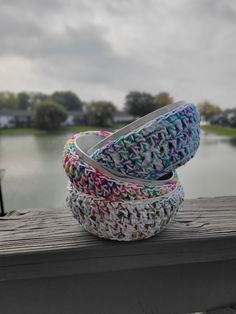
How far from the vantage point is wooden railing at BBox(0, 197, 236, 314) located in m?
0.42

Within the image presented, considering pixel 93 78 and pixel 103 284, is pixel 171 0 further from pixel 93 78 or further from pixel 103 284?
pixel 103 284

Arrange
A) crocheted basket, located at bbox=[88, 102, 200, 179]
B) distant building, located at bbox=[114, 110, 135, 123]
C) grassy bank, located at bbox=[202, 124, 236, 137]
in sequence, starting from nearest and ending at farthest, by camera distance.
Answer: crocheted basket, located at bbox=[88, 102, 200, 179], distant building, located at bbox=[114, 110, 135, 123], grassy bank, located at bbox=[202, 124, 236, 137]

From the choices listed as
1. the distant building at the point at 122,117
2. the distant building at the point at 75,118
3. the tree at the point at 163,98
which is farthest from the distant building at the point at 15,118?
the tree at the point at 163,98

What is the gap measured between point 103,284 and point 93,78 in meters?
0.64

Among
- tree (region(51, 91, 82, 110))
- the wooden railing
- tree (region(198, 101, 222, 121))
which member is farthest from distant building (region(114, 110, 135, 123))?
the wooden railing

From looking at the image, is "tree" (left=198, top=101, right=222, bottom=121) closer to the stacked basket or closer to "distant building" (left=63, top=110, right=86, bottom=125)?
"distant building" (left=63, top=110, right=86, bottom=125)

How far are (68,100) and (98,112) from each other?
0.35 ft

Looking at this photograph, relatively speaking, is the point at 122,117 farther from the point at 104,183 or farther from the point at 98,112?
the point at 104,183

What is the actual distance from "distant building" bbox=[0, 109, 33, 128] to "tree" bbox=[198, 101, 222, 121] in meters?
0.57

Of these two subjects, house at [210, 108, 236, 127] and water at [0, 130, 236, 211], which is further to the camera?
house at [210, 108, 236, 127]

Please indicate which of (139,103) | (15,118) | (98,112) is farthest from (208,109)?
(15,118)

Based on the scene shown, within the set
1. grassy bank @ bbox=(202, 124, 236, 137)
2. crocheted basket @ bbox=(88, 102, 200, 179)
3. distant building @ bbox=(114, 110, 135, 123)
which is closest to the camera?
crocheted basket @ bbox=(88, 102, 200, 179)

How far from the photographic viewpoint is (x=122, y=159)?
371 millimetres

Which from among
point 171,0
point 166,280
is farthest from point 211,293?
point 171,0
